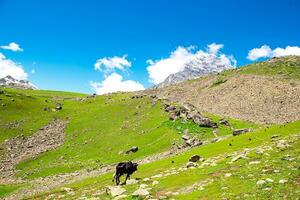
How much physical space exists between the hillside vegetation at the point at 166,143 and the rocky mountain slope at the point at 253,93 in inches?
11.4

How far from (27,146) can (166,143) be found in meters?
36.2

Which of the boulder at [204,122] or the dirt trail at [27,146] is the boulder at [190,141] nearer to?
the boulder at [204,122]

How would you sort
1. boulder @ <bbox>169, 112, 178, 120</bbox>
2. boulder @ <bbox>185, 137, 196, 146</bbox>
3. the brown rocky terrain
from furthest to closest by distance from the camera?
the brown rocky terrain, boulder @ <bbox>169, 112, 178, 120</bbox>, boulder @ <bbox>185, 137, 196, 146</bbox>

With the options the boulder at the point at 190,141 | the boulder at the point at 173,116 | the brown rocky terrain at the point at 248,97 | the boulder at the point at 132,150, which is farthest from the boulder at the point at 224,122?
the boulder at the point at 132,150

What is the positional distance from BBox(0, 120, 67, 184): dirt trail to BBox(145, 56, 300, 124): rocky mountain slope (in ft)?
131

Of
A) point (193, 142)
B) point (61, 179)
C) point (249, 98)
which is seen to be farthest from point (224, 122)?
point (61, 179)

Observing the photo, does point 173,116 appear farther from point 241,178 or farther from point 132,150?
point 241,178

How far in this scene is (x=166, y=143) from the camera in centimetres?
7462

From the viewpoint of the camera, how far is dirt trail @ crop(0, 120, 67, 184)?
247 feet

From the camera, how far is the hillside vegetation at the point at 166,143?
1196 inches

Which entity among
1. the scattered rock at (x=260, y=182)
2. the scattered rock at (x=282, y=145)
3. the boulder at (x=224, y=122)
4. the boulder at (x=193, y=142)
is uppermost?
the boulder at (x=224, y=122)

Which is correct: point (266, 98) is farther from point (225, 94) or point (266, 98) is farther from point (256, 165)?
point (256, 165)

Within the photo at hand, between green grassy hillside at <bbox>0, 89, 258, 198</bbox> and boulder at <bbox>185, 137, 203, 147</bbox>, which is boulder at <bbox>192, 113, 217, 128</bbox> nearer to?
green grassy hillside at <bbox>0, 89, 258, 198</bbox>

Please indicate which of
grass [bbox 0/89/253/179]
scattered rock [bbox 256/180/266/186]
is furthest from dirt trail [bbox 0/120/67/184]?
scattered rock [bbox 256/180/266/186]
